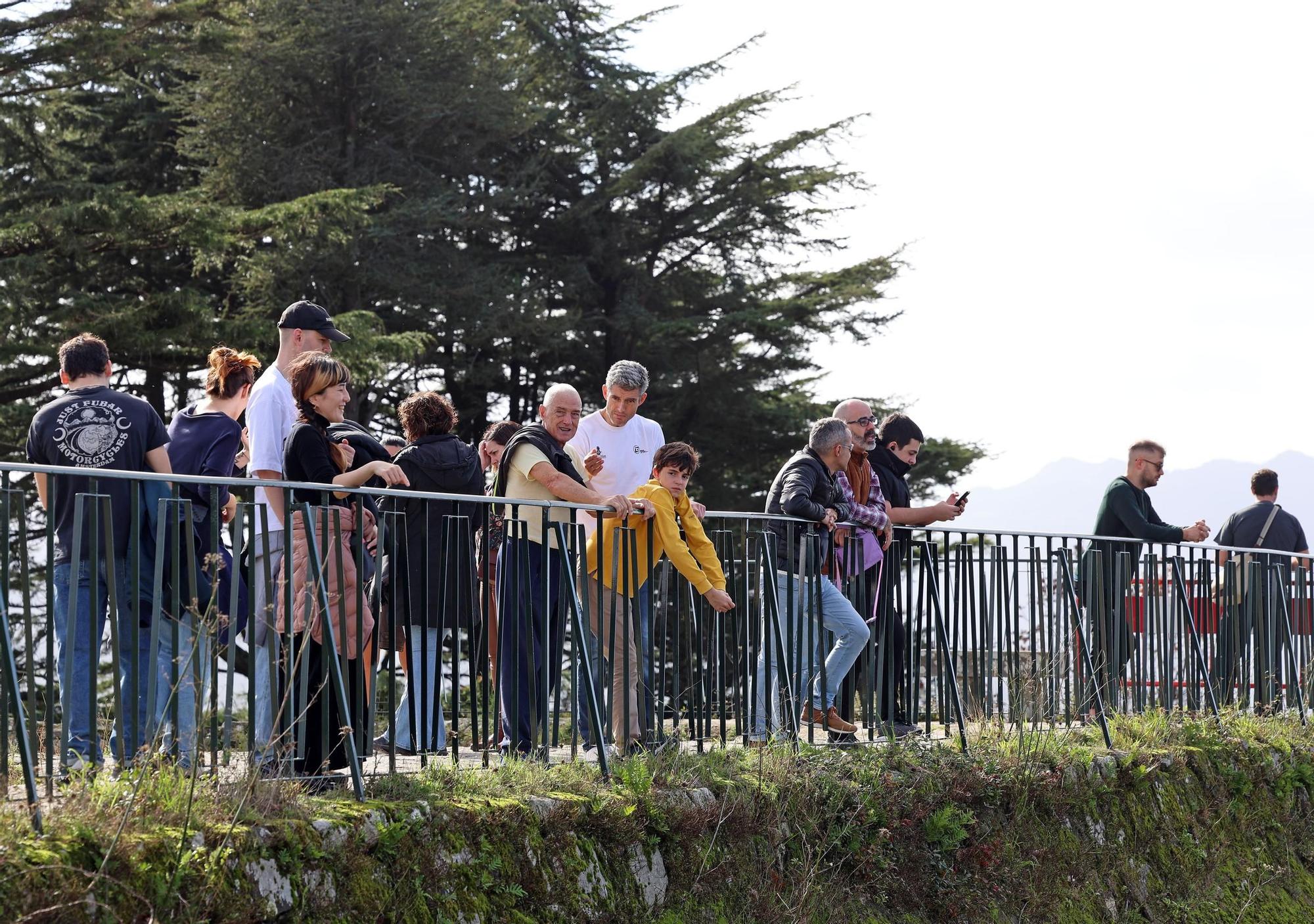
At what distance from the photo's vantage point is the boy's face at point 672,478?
22.8 ft

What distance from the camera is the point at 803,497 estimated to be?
7.63 metres

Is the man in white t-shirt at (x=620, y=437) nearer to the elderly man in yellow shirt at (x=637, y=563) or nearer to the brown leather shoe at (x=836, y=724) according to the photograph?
the elderly man in yellow shirt at (x=637, y=563)

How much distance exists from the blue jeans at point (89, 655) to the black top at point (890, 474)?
184 inches

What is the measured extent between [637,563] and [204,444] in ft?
6.56

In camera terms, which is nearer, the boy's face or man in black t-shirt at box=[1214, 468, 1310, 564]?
the boy's face

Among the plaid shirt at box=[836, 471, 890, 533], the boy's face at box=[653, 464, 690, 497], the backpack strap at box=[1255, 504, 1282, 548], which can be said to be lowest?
the backpack strap at box=[1255, 504, 1282, 548]

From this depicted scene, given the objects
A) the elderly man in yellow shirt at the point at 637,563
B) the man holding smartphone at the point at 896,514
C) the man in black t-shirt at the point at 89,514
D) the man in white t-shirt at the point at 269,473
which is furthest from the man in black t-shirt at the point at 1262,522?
the man in black t-shirt at the point at 89,514

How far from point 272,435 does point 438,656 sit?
114cm

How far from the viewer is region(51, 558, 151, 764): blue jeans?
4.89m

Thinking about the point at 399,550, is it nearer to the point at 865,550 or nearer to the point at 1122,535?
the point at 865,550

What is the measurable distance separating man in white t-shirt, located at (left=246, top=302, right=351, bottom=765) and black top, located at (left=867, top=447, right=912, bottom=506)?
3384mm

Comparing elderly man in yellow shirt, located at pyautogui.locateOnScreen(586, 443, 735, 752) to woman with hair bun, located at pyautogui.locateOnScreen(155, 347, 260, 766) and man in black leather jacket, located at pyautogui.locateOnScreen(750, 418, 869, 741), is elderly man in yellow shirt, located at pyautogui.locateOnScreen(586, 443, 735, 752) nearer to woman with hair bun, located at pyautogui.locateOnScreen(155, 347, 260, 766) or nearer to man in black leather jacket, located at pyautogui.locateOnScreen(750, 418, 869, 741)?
man in black leather jacket, located at pyautogui.locateOnScreen(750, 418, 869, 741)

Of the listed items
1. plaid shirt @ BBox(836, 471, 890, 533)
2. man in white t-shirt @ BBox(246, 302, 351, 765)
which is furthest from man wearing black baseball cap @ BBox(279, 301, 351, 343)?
plaid shirt @ BBox(836, 471, 890, 533)

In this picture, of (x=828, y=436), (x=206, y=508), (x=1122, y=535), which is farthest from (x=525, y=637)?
(x=1122, y=535)
